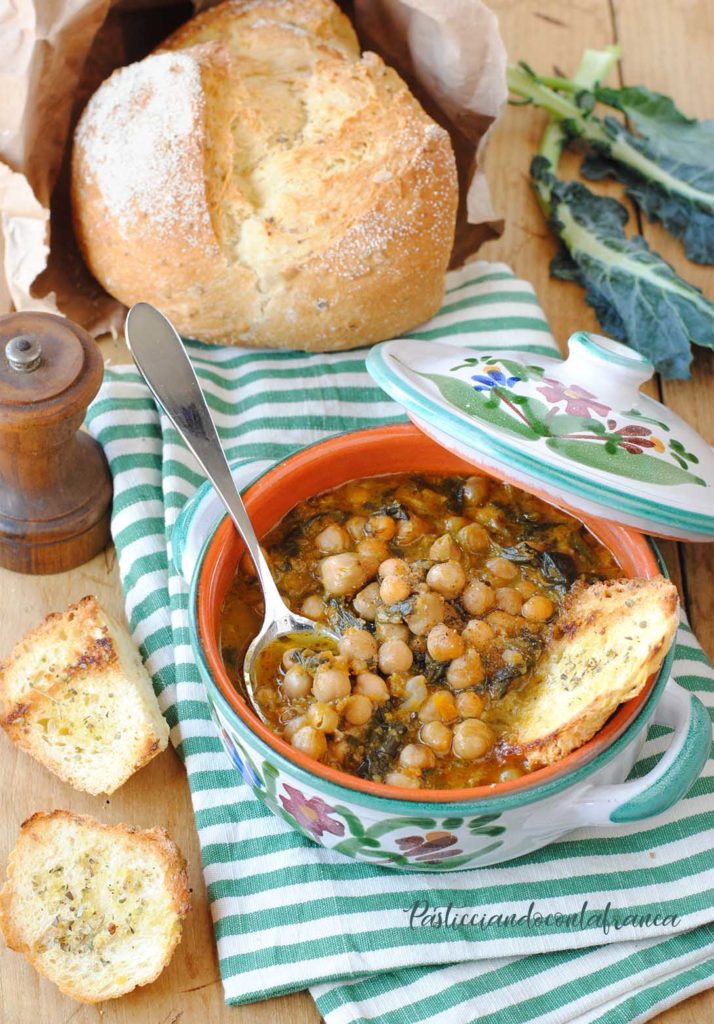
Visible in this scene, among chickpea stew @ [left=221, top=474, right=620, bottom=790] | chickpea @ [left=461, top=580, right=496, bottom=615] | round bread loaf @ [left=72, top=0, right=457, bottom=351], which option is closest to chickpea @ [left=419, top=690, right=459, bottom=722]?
chickpea stew @ [left=221, top=474, right=620, bottom=790]

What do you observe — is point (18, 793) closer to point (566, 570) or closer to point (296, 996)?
point (296, 996)

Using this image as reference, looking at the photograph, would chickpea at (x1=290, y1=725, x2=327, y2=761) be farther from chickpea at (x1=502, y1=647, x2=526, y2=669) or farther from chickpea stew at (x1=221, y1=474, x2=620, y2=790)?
chickpea at (x1=502, y1=647, x2=526, y2=669)

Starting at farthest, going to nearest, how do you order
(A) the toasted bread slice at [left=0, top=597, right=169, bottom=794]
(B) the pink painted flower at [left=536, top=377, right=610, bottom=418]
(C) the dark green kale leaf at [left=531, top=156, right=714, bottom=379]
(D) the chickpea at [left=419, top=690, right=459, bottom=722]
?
(C) the dark green kale leaf at [left=531, top=156, right=714, bottom=379] < (A) the toasted bread slice at [left=0, top=597, right=169, bottom=794] < (B) the pink painted flower at [left=536, top=377, right=610, bottom=418] < (D) the chickpea at [left=419, top=690, right=459, bottom=722]

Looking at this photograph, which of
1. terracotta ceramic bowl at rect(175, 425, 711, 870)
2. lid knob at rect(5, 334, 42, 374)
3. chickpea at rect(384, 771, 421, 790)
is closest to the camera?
terracotta ceramic bowl at rect(175, 425, 711, 870)

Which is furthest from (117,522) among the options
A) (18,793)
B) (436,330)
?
(436,330)

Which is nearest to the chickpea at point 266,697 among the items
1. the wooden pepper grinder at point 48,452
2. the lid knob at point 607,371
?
the wooden pepper grinder at point 48,452

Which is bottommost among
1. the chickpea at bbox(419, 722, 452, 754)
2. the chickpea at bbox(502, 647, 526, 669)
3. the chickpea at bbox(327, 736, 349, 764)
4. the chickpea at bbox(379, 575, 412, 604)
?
the chickpea at bbox(419, 722, 452, 754)
